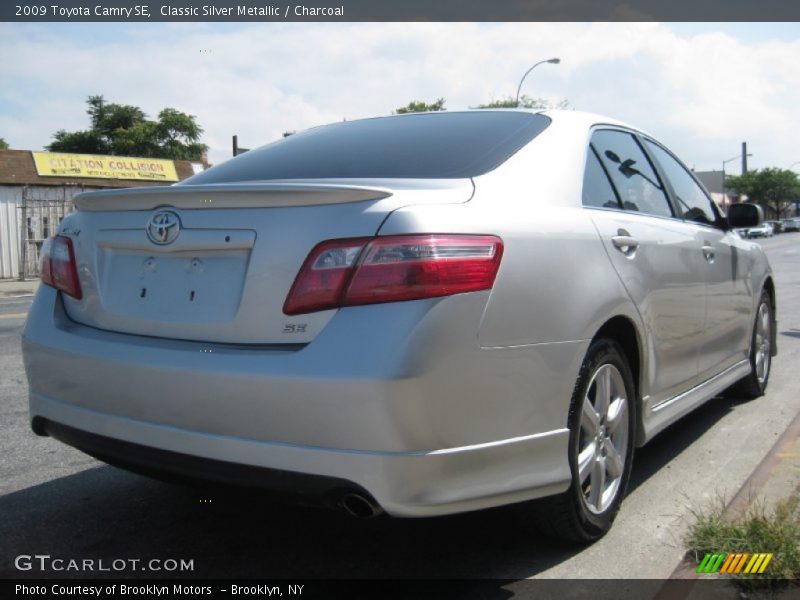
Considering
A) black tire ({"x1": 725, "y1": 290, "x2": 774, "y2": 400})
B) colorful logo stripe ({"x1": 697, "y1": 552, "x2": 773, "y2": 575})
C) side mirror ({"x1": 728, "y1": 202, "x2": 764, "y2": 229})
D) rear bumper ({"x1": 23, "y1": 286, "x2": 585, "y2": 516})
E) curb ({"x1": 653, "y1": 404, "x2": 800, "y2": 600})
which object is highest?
side mirror ({"x1": 728, "y1": 202, "x2": 764, "y2": 229})

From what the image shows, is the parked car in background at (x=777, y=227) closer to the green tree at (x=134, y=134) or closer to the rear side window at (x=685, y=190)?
the green tree at (x=134, y=134)

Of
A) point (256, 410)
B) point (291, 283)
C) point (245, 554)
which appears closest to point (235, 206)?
point (291, 283)

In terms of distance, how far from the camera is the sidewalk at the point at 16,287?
18.2 meters

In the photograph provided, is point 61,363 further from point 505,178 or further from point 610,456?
point 610,456

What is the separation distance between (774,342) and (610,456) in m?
3.26

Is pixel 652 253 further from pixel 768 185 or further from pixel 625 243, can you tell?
A: pixel 768 185

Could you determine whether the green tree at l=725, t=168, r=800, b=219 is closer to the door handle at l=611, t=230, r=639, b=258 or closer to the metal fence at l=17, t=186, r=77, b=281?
the metal fence at l=17, t=186, r=77, b=281

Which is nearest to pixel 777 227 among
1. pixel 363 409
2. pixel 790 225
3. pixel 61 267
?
pixel 790 225

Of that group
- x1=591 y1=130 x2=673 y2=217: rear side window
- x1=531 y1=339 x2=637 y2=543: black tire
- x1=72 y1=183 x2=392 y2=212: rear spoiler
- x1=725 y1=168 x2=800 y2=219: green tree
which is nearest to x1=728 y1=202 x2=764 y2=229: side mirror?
x1=591 y1=130 x2=673 y2=217: rear side window

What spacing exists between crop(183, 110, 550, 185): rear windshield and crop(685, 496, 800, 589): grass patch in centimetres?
152

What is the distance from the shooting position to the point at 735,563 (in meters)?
2.75

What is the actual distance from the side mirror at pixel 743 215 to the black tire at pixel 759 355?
651mm

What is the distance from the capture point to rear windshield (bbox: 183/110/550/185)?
2.95 meters

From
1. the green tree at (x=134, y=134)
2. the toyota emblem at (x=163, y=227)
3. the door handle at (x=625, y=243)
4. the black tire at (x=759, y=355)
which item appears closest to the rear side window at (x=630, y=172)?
the door handle at (x=625, y=243)
